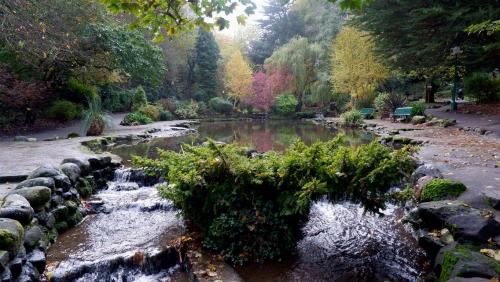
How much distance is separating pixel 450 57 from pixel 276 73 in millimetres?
18140

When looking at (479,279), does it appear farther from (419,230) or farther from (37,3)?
(37,3)

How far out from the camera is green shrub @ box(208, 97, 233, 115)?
31.5 m

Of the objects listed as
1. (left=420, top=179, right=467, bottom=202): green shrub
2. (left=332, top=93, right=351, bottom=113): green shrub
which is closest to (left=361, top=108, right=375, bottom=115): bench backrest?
(left=332, top=93, right=351, bottom=113): green shrub

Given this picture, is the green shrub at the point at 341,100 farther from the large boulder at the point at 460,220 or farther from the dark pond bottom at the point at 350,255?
the large boulder at the point at 460,220

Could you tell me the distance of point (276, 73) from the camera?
30891mm

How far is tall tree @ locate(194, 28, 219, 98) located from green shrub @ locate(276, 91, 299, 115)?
8167mm

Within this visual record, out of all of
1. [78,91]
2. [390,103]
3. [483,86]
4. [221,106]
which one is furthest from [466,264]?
[221,106]

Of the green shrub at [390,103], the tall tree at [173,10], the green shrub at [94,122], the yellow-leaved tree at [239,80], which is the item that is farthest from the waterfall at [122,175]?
the yellow-leaved tree at [239,80]

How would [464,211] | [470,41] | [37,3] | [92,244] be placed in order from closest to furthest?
1. [464,211]
2. [92,244]
3. [37,3]
4. [470,41]

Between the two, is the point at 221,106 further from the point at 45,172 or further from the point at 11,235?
the point at 11,235

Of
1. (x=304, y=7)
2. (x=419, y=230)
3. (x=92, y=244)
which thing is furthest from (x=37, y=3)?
(x=304, y=7)

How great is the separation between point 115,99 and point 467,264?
23.1m

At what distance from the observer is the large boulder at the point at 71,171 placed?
6234mm

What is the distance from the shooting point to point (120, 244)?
467 cm
